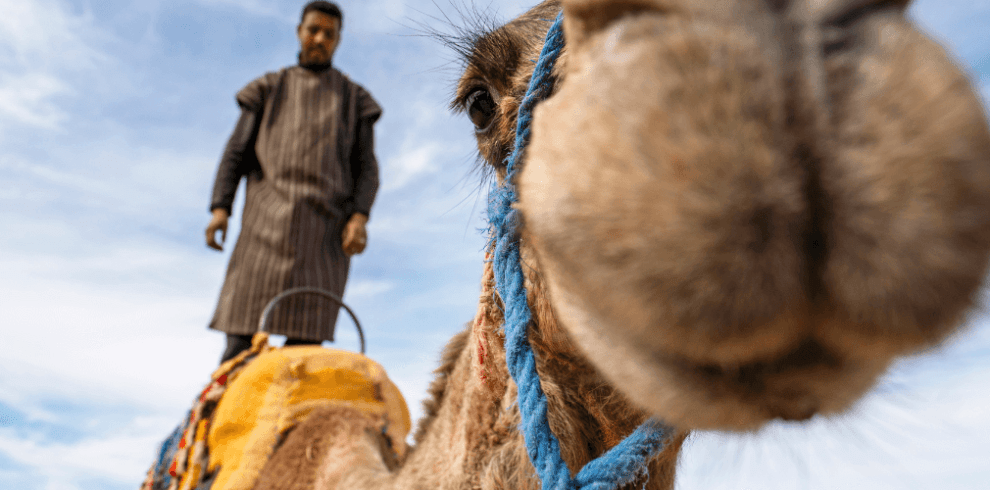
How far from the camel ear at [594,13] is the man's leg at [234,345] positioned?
10.2 feet

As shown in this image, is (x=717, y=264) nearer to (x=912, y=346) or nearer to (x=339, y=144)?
(x=912, y=346)

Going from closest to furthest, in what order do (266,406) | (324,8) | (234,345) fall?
(266,406) < (234,345) < (324,8)

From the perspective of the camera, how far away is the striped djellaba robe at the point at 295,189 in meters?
3.41

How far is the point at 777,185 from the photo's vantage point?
1.76 ft

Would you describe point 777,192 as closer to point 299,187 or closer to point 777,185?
point 777,185

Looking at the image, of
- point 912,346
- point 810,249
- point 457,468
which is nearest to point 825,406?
point 912,346

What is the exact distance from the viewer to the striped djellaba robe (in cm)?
341

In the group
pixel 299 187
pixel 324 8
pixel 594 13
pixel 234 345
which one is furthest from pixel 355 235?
pixel 594 13

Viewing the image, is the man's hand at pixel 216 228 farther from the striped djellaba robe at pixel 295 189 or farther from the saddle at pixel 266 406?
the saddle at pixel 266 406

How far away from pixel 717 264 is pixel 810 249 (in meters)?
0.08

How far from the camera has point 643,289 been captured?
1.91ft

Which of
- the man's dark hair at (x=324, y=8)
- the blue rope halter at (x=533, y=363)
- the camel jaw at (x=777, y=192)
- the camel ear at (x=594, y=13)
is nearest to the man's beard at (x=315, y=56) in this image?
the man's dark hair at (x=324, y=8)

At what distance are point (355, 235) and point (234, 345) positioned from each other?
83 cm

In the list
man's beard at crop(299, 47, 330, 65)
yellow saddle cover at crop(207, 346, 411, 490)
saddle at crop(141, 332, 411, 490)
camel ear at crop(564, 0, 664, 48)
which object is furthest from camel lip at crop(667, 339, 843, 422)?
man's beard at crop(299, 47, 330, 65)
